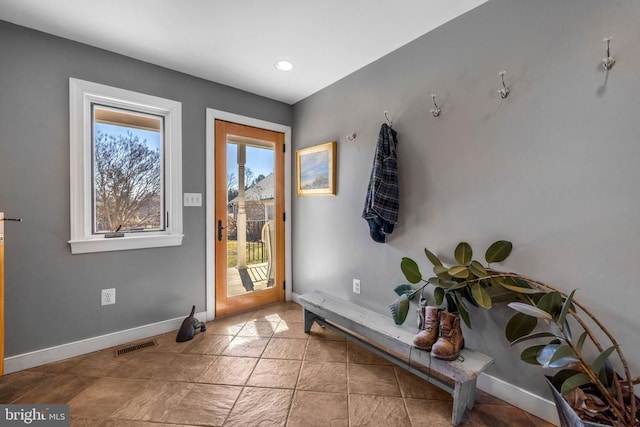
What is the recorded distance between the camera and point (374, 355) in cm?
202

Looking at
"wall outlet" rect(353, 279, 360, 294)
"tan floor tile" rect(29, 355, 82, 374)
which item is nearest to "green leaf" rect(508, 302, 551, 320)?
"wall outlet" rect(353, 279, 360, 294)

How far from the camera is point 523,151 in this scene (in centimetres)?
143

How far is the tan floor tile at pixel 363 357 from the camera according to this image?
1.92 meters

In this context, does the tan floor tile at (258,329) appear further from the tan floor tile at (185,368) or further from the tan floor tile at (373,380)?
the tan floor tile at (373,380)

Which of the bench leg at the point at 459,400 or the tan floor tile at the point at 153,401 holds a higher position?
the bench leg at the point at 459,400

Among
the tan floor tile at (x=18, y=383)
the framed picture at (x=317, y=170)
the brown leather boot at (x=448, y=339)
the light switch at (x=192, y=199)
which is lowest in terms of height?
the tan floor tile at (x=18, y=383)

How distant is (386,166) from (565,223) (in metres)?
1.04

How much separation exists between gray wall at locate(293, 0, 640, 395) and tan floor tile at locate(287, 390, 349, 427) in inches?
33.5

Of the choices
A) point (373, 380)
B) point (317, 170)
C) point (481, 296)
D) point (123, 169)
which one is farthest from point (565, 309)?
point (123, 169)

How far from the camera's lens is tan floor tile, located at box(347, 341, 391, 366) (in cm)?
192

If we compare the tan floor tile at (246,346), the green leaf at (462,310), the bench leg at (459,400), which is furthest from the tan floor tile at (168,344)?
the green leaf at (462,310)

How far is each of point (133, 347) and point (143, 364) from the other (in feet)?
1.00

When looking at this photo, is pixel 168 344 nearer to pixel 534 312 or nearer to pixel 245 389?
pixel 245 389

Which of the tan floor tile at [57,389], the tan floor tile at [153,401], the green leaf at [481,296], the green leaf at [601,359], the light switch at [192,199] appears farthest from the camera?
the light switch at [192,199]
